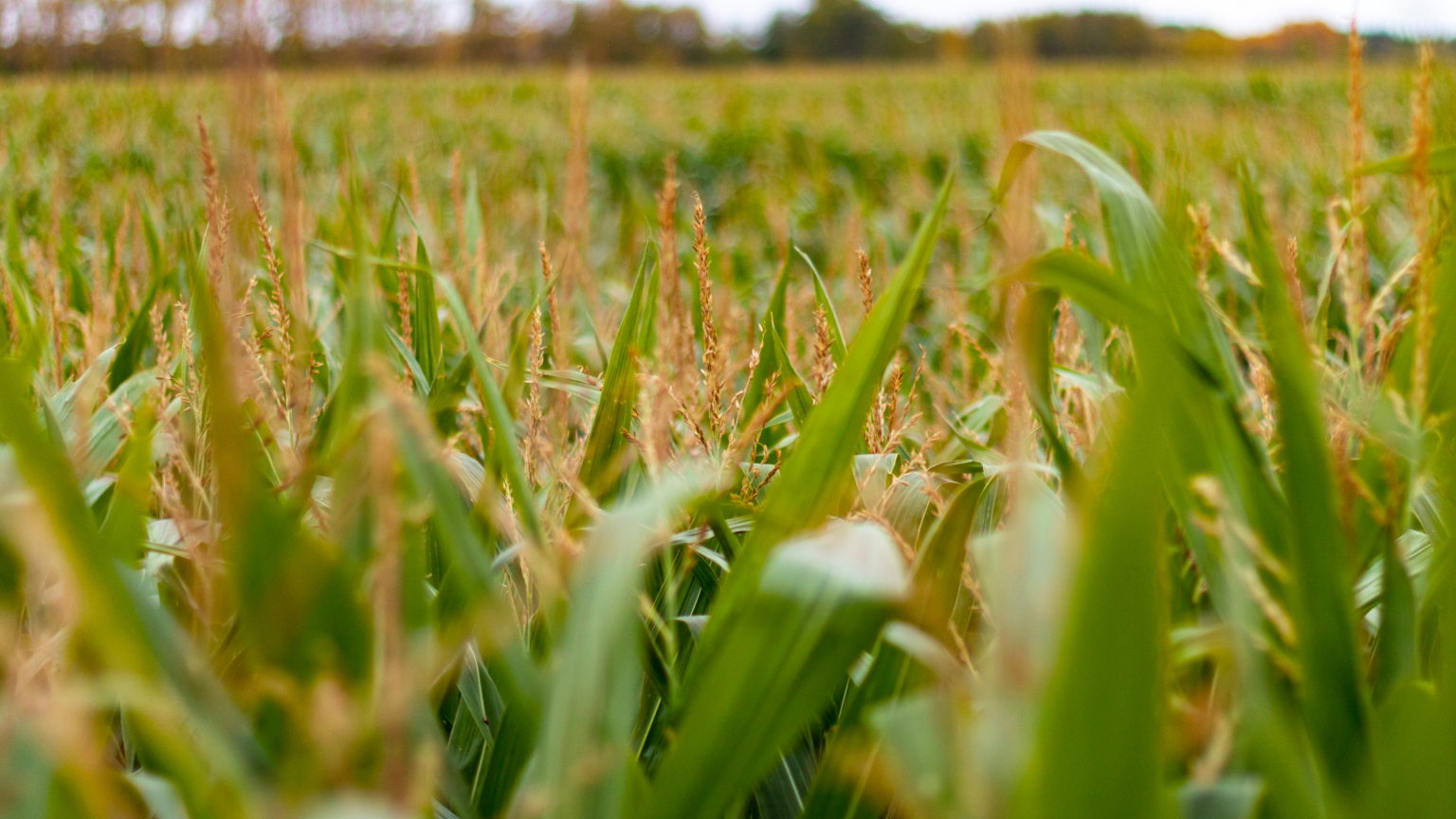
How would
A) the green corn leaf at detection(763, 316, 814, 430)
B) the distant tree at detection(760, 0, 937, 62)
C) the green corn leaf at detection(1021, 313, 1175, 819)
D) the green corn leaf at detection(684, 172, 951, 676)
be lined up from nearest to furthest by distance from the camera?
the green corn leaf at detection(1021, 313, 1175, 819) → the green corn leaf at detection(684, 172, 951, 676) → the green corn leaf at detection(763, 316, 814, 430) → the distant tree at detection(760, 0, 937, 62)

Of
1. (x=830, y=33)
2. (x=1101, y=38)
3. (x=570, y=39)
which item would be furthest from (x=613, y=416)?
(x=830, y=33)

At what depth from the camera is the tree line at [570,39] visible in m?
0.90

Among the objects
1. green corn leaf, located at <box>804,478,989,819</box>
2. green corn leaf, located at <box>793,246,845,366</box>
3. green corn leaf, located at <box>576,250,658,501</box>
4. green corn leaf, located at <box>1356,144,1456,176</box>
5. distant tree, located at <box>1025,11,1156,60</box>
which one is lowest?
green corn leaf, located at <box>804,478,989,819</box>

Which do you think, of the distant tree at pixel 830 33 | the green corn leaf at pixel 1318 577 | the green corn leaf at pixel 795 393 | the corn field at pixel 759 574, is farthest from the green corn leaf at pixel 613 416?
the distant tree at pixel 830 33

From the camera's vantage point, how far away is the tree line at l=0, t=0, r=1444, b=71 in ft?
2.95

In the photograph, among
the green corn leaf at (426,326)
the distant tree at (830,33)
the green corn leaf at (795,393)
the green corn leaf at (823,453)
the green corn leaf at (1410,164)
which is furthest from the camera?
the distant tree at (830,33)

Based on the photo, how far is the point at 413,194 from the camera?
130 centimetres

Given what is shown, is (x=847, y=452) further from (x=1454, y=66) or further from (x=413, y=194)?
(x=1454, y=66)

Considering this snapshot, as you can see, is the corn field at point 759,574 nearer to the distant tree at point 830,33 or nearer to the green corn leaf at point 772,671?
the green corn leaf at point 772,671

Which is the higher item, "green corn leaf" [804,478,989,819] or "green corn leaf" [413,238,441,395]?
"green corn leaf" [413,238,441,395]

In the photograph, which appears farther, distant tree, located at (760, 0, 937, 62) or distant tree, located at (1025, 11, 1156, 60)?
distant tree, located at (760, 0, 937, 62)

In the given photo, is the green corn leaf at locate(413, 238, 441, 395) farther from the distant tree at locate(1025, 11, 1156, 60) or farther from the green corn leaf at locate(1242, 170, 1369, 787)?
the distant tree at locate(1025, 11, 1156, 60)

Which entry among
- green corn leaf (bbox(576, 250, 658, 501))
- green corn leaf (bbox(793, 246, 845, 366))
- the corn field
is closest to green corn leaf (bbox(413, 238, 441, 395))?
the corn field

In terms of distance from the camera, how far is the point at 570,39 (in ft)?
92.8
